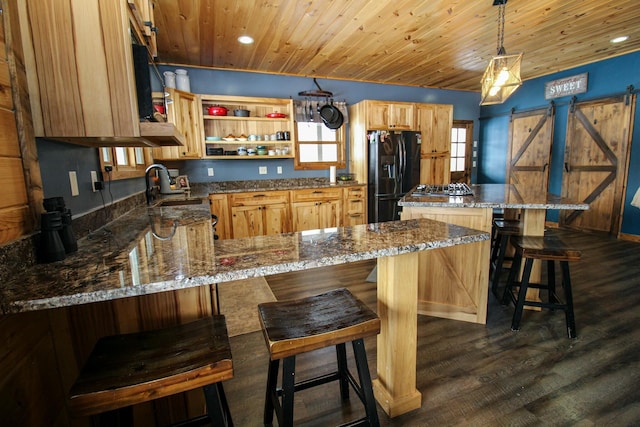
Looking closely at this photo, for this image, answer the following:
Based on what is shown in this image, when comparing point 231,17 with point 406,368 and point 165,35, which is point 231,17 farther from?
point 406,368

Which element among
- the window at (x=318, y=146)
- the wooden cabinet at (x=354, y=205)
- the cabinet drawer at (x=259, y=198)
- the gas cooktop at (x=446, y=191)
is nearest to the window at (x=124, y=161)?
the cabinet drawer at (x=259, y=198)

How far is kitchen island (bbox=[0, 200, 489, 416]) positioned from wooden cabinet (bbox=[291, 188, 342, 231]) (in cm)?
258

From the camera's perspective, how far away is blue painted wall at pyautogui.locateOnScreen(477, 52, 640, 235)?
4.25 metres

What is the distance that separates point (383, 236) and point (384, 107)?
3.87m

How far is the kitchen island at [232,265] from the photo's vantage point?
834mm

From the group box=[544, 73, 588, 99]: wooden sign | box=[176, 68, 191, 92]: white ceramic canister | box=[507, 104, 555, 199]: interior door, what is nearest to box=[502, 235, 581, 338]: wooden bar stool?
box=[507, 104, 555, 199]: interior door

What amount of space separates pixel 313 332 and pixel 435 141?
477 centimetres

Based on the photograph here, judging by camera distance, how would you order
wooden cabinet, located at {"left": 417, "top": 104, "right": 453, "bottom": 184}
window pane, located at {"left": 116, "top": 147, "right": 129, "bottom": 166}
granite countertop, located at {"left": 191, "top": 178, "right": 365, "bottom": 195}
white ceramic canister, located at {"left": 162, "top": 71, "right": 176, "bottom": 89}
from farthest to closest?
wooden cabinet, located at {"left": 417, "top": 104, "right": 453, "bottom": 184}
granite countertop, located at {"left": 191, "top": 178, "right": 365, "bottom": 195}
white ceramic canister, located at {"left": 162, "top": 71, "right": 176, "bottom": 89}
window pane, located at {"left": 116, "top": 147, "right": 129, "bottom": 166}

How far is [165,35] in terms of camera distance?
10.5 ft

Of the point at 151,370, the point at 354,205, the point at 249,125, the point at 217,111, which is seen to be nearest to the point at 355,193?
the point at 354,205

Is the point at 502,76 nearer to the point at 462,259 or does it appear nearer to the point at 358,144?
the point at 462,259

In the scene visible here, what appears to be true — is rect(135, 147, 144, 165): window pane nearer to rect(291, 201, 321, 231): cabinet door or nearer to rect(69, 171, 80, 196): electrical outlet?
rect(69, 171, 80, 196): electrical outlet

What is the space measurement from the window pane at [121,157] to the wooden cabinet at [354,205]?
9.34ft

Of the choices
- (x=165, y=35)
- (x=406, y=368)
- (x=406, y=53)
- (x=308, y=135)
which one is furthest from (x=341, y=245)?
(x=308, y=135)
